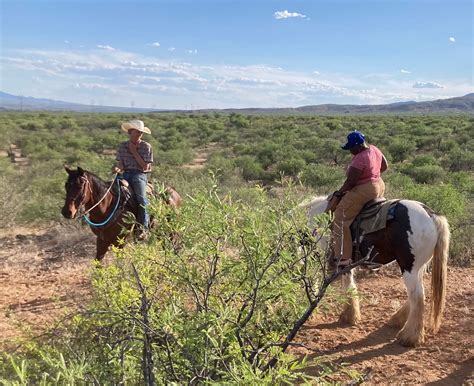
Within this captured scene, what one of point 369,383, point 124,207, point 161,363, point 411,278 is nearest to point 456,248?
point 411,278

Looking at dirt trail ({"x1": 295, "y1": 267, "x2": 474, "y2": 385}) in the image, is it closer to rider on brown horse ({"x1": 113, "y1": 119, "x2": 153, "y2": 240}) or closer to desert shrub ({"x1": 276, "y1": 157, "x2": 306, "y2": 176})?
rider on brown horse ({"x1": 113, "y1": 119, "x2": 153, "y2": 240})

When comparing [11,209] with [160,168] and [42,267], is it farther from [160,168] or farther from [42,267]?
[160,168]

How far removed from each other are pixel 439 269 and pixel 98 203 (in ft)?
15.1

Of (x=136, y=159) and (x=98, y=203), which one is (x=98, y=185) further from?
(x=136, y=159)

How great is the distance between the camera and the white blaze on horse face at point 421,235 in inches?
198

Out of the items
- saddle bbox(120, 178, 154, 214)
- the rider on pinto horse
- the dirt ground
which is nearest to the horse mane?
saddle bbox(120, 178, 154, 214)

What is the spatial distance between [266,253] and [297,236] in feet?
0.64

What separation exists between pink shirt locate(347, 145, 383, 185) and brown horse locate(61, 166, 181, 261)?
2.60 meters

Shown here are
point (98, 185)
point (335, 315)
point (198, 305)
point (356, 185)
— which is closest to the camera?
point (198, 305)

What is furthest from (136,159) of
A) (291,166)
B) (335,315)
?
(291,166)

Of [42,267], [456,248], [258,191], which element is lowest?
[42,267]

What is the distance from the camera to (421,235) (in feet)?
16.6

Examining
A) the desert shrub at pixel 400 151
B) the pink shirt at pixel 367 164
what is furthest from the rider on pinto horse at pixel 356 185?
the desert shrub at pixel 400 151

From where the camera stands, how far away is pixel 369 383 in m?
4.33
